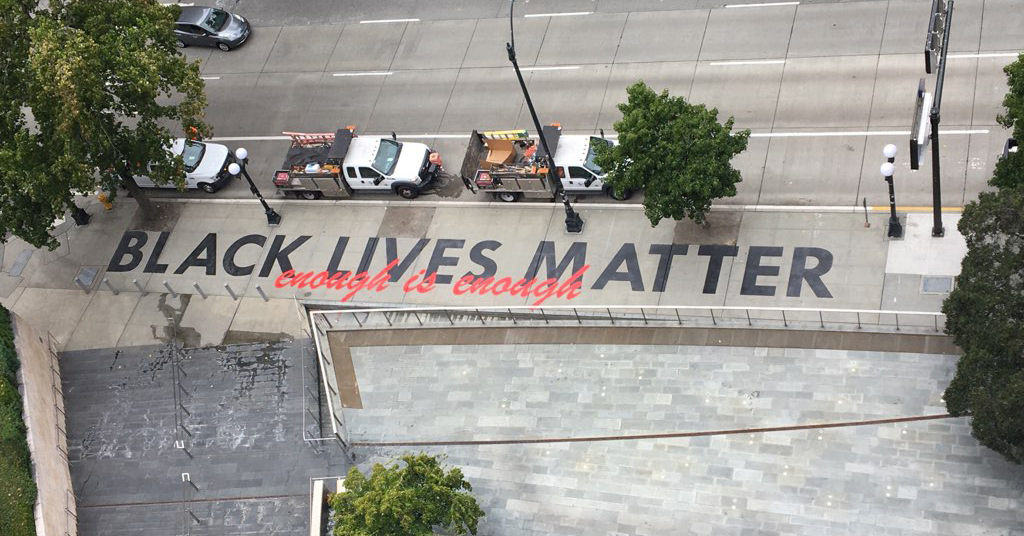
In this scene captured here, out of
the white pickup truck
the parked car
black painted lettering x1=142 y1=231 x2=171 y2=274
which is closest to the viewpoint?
the white pickup truck

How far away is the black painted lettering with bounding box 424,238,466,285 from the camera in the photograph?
37.4 meters

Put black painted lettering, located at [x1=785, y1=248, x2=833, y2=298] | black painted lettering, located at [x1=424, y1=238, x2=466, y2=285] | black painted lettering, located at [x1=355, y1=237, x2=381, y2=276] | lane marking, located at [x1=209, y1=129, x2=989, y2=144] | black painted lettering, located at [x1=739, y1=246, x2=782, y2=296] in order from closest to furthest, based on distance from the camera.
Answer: black painted lettering, located at [x1=785, y1=248, x2=833, y2=298], black painted lettering, located at [x1=739, y1=246, x2=782, y2=296], lane marking, located at [x1=209, y1=129, x2=989, y2=144], black painted lettering, located at [x1=424, y1=238, x2=466, y2=285], black painted lettering, located at [x1=355, y1=237, x2=381, y2=276]

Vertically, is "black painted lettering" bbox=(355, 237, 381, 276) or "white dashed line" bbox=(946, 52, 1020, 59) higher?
"white dashed line" bbox=(946, 52, 1020, 59)

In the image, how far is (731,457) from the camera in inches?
1155

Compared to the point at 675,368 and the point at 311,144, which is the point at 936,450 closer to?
the point at 675,368

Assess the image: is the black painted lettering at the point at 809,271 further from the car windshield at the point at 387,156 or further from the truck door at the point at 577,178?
the car windshield at the point at 387,156

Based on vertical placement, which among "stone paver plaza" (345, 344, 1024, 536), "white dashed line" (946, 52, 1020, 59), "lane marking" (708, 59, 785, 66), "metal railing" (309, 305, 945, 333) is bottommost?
"stone paver plaza" (345, 344, 1024, 536)

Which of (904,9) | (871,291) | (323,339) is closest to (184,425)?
(323,339)

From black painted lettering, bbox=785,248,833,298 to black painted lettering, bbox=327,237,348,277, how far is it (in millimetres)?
14257

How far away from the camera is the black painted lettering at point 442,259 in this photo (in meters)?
37.4

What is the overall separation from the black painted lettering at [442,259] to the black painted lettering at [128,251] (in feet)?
35.2

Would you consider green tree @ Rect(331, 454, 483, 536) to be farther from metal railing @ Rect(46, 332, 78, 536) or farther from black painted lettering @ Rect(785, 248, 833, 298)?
black painted lettering @ Rect(785, 248, 833, 298)

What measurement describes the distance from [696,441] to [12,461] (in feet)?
58.9

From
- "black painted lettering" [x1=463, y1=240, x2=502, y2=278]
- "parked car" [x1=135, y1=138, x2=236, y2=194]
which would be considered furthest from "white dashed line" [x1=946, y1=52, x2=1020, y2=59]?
"parked car" [x1=135, y1=138, x2=236, y2=194]
